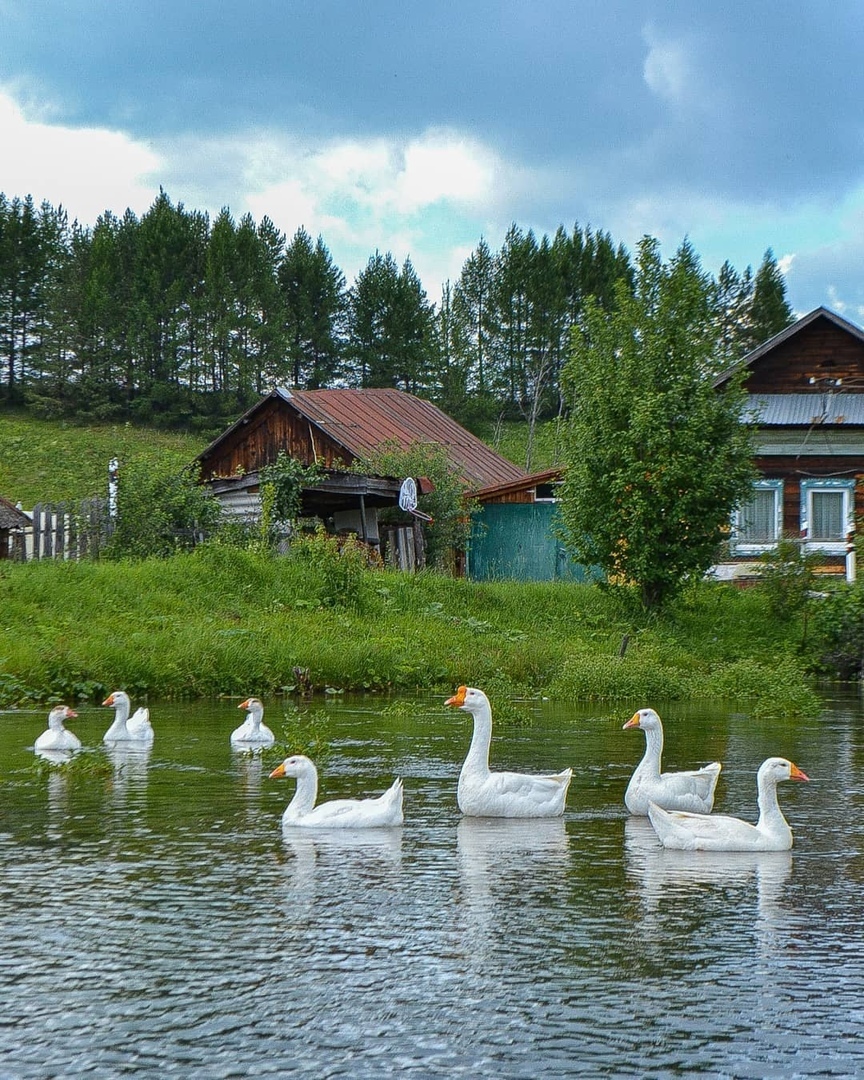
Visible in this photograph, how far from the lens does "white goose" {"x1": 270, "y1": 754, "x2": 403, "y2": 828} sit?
10586 millimetres

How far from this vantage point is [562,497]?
31.1 metres

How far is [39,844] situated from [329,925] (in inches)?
117

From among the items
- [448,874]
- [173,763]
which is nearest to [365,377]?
[173,763]

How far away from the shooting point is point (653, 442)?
1155 inches

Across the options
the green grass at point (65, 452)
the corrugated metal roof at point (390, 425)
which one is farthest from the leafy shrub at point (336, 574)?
the green grass at point (65, 452)

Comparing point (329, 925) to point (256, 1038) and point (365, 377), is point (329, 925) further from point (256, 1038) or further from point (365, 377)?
point (365, 377)

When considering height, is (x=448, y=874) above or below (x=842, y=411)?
below

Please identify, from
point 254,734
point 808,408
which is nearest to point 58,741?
point 254,734

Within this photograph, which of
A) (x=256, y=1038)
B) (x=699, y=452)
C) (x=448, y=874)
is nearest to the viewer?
(x=256, y=1038)

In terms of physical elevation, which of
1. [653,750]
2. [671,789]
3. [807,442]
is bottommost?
[671,789]

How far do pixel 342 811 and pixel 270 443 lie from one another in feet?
103

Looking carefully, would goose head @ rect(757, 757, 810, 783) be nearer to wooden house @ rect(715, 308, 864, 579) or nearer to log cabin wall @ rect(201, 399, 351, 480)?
wooden house @ rect(715, 308, 864, 579)

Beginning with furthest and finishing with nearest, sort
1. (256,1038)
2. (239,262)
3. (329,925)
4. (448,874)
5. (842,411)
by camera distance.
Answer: (239,262) → (842,411) → (448,874) → (329,925) → (256,1038)

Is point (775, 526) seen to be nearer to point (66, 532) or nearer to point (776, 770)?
point (66, 532)
